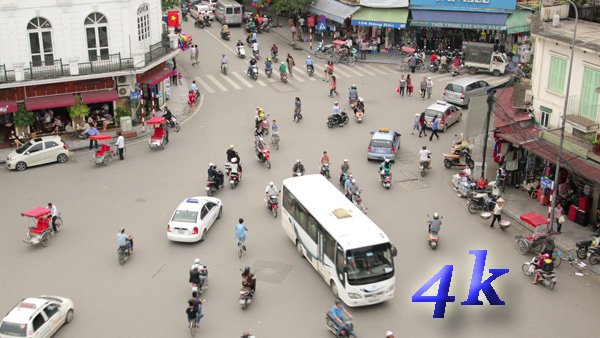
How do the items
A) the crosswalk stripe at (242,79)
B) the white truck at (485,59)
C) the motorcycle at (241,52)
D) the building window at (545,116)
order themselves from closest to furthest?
1. the building window at (545,116)
2. the crosswalk stripe at (242,79)
3. the white truck at (485,59)
4. the motorcycle at (241,52)

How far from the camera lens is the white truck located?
55438mm

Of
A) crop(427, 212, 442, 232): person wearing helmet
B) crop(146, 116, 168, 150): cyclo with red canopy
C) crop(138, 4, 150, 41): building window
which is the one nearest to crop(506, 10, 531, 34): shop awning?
crop(138, 4, 150, 41): building window

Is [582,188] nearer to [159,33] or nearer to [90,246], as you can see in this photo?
[90,246]

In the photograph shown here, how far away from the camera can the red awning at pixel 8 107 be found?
135 feet

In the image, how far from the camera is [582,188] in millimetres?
32125

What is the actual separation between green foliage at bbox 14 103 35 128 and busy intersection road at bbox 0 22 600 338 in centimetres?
378

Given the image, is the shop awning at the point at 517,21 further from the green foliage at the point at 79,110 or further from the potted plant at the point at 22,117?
the potted plant at the point at 22,117

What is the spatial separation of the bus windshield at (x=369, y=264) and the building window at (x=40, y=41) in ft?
84.3

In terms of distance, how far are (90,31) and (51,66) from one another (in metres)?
3.11

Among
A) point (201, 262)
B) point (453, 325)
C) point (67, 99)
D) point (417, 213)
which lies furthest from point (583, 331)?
point (67, 99)

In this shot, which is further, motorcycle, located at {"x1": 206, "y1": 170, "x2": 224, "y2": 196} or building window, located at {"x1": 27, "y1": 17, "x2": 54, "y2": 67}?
building window, located at {"x1": 27, "y1": 17, "x2": 54, "y2": 67}

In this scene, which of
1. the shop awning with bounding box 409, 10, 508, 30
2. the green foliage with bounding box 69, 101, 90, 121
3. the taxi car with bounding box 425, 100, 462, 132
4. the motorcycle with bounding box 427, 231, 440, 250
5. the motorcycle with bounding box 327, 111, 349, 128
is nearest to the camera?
the motorcycle with bounding box 427, 231, 440, 250

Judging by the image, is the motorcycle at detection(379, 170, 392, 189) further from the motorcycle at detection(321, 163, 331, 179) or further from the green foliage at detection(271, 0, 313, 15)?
the green foliage at detection(271, 0, 313, 15)

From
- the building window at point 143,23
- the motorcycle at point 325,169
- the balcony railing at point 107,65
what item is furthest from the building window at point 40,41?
the motorcycle at point 325,169
